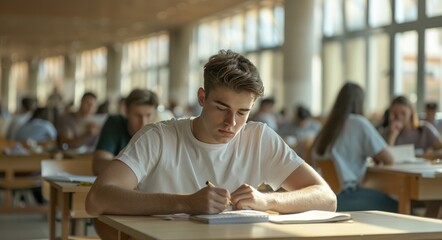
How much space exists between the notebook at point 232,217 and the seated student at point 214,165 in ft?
0.13

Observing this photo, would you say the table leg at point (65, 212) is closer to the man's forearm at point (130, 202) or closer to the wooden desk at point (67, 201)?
the wooden desk at point (67, 201)

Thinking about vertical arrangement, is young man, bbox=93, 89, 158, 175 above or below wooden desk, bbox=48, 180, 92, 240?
above

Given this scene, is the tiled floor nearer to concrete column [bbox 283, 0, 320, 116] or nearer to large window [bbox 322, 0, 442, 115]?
large window [bbox 322, 0, 442, 115]

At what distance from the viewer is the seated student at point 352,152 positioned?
5.40 m

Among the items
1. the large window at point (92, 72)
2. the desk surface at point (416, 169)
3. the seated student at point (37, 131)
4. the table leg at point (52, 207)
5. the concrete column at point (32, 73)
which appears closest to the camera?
the table leg at point (52, 207)

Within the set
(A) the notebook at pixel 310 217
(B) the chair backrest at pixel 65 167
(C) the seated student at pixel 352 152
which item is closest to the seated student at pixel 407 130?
(C) the seated student at pixel 352 152

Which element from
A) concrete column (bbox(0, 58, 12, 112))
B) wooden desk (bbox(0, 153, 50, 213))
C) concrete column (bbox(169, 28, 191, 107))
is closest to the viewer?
wooden desk (bbox(0, 153, 50, 213))

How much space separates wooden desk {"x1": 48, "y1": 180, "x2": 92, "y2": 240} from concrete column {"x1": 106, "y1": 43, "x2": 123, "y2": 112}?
2513 cm

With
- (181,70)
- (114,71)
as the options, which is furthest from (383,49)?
(114,71)

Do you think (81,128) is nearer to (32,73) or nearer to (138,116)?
(138,116)

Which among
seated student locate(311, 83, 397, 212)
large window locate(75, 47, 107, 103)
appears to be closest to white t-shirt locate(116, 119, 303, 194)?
seated student locate(311, 83, 397, 212)

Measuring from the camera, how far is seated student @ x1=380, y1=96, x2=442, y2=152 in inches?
273

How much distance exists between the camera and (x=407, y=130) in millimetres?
7125

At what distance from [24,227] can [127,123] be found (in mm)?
2895
